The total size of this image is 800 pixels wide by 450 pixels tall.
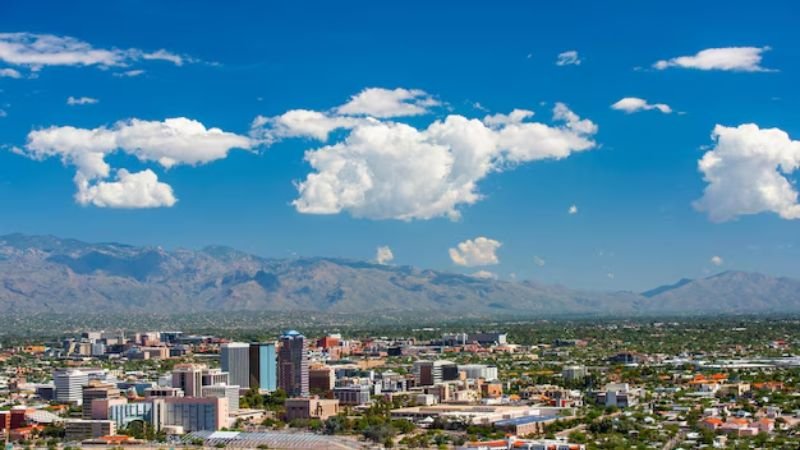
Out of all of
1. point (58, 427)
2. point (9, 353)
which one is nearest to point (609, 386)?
point (58, 427)

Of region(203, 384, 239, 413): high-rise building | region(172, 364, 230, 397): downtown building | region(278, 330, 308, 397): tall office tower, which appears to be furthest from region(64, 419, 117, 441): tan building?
region(278, 330, 308, 397): tall office tower

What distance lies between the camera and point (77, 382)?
382ft

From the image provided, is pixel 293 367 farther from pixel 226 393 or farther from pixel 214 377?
pixel 226 393

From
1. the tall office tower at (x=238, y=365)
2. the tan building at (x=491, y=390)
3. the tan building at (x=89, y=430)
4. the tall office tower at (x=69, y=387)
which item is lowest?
the tan building at (x=89, y=430)

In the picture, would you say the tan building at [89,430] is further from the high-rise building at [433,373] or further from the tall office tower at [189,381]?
the high-rise building at [433,373]

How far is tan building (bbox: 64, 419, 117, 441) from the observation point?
8844 centimetres

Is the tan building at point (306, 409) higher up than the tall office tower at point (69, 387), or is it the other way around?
the tall office tower at point (69, 387)

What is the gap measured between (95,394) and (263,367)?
890 inches

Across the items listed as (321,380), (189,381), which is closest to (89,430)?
(189,381)

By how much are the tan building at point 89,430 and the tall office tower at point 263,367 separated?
3049 cm

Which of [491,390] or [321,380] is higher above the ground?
[321,380]

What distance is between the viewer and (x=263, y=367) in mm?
120625

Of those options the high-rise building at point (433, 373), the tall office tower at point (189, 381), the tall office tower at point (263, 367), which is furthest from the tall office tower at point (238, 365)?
the high-rise building at point (433, 373)

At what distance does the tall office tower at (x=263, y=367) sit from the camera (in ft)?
394
